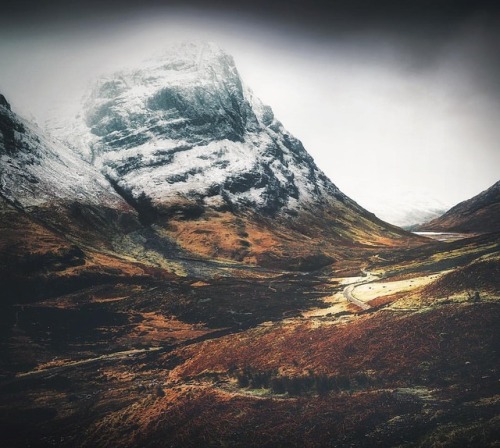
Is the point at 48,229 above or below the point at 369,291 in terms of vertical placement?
above

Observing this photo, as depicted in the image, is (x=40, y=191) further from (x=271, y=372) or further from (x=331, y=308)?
(x=271, y=372)

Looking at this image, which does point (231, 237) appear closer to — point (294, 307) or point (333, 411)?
point (294, 307)

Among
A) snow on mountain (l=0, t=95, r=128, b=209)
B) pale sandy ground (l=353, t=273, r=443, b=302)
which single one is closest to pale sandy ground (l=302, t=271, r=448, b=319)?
pale sandy ground (l=353, t=273, r=443, b=302)

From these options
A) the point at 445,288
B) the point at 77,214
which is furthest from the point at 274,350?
the point at 77,214

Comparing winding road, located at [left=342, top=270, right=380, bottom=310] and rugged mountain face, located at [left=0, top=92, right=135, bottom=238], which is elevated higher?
rugged mountain face, located at [left=0, top=92, right=135, bottom=238]

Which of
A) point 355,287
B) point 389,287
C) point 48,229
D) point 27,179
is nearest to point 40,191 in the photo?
point 27,179

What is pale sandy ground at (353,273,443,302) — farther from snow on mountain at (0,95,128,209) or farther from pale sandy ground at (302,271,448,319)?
snow on mountain at (0,95,128,209)

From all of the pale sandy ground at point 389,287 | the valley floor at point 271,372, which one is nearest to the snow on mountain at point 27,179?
the valley floor at point 271,372

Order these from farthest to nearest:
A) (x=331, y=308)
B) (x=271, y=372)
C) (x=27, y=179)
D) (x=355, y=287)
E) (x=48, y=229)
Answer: (x=27, y=179)
(x=48, y=229)
(x=355, y=287)
(x=331, y=308)
(x=271, y=372)

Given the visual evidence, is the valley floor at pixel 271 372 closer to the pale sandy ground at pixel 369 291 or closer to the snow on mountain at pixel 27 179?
the pale sandy ground at pixel 369 291
